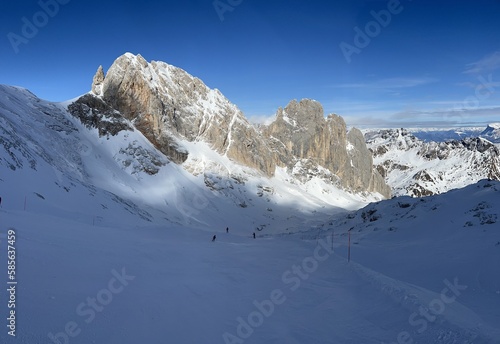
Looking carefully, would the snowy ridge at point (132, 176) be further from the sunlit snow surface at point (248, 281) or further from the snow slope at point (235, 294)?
the snow slope at point (235, 294)

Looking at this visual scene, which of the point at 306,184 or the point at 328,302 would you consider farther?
the point at 306,184

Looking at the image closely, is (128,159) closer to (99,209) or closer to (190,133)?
(190,133)

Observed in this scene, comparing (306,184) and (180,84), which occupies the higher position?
(180,84)

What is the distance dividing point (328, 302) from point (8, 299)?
11.1m

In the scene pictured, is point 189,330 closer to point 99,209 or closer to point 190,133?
point 99,209

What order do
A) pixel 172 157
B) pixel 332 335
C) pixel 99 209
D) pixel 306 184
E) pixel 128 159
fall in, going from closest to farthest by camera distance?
pixel 332 335 → pixel 99 209 → pixel 128 159 → pixel 172 157 → pixel 306 184

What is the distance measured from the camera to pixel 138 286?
13.0 m

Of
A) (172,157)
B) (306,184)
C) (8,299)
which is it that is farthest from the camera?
(306,184)

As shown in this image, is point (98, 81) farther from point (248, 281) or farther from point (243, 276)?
point (248, 281)

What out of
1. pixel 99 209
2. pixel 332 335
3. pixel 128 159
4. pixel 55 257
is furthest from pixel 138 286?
pixel 128 159

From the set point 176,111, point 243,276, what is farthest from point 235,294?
point 176,111

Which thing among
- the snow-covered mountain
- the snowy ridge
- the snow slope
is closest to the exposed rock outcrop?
the snowy ridge

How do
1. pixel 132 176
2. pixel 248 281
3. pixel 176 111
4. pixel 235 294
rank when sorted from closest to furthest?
pixel 235 294
pixel 248 281
pixel 132 176
pixel 176 111

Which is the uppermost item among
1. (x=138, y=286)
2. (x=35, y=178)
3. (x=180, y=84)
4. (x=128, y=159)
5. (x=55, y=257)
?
(x=180, y=84)
